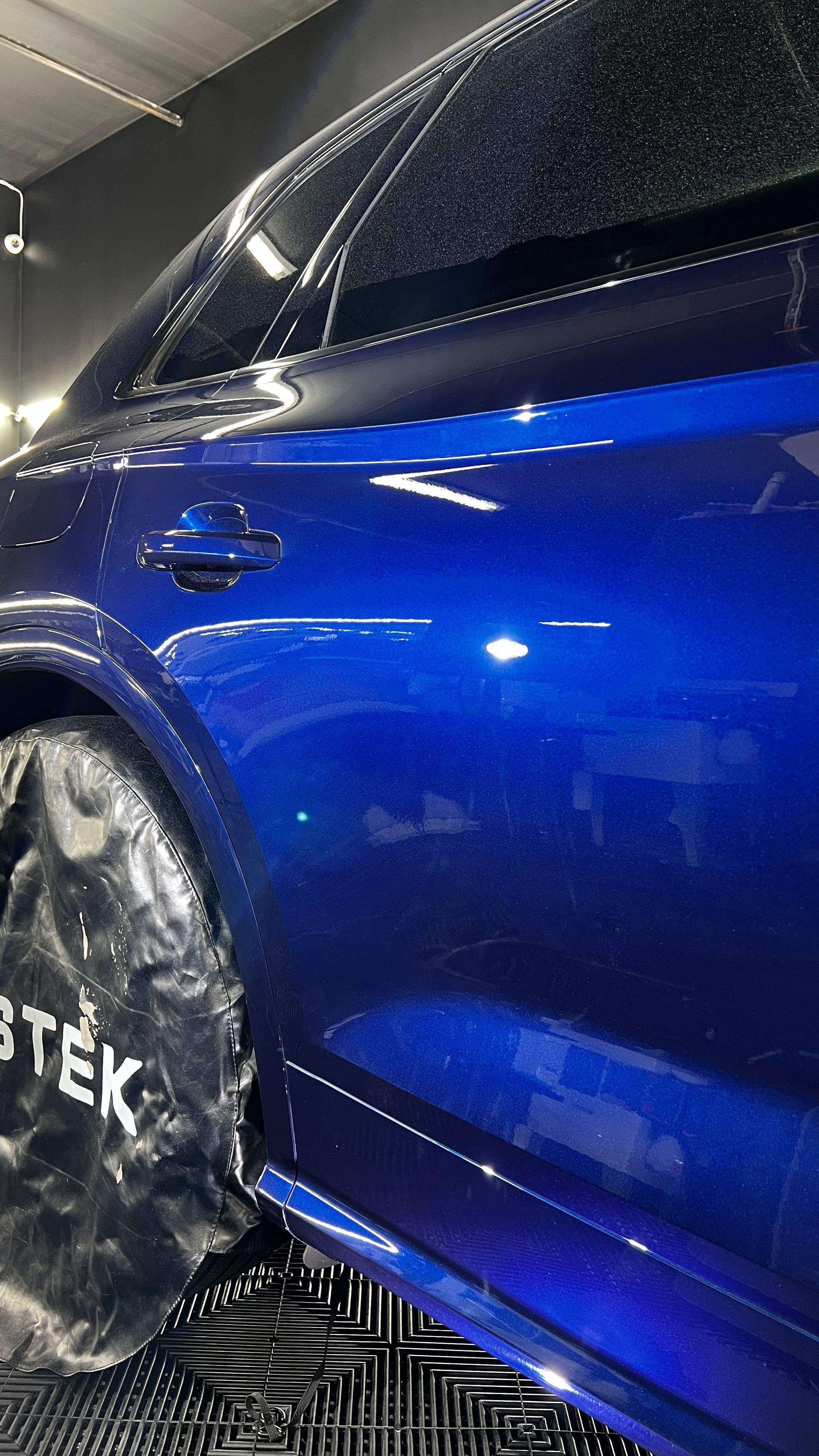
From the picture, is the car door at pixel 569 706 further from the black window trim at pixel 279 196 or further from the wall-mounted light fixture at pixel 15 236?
the wall-mounted light fixture at pixel 15 236

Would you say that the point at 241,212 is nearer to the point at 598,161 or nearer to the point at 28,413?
the point at 598,161

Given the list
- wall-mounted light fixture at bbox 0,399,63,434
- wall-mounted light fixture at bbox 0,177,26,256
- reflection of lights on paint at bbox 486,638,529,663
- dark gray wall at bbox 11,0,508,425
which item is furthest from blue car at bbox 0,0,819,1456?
wall-mounted light fixture at bbox 0,177,26,256

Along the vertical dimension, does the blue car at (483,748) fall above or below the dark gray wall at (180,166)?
below

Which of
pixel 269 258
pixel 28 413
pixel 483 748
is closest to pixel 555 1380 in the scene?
pixel 483 748

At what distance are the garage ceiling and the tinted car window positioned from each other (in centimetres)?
511

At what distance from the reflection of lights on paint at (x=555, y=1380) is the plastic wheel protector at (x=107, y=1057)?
378mm

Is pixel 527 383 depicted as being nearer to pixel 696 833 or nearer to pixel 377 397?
pixel 377 397

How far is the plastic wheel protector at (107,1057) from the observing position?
3.41 ft

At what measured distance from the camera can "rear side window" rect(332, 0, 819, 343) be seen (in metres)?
0.77

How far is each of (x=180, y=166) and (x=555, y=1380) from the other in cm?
706

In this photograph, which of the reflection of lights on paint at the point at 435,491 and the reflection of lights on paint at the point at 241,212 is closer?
the reflection of lights on paint at the point at 435,491

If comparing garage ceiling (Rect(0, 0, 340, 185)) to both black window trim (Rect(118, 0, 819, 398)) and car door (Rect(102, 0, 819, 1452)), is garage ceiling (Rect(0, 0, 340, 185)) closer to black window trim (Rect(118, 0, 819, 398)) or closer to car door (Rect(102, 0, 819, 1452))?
black window trim (Rect(118, 0, 819, 398))

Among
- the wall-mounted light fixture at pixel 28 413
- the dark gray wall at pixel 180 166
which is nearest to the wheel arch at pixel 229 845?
the dark gray wall at pixel 180 166

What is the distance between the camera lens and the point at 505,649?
720 millimetres
